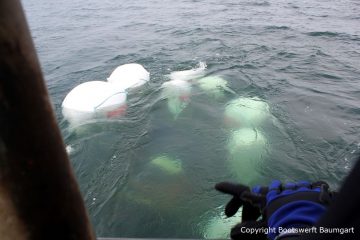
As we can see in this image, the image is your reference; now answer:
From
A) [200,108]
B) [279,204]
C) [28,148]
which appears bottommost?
[200,108]

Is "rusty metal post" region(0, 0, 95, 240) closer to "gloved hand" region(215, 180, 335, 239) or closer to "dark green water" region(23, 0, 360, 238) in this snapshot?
"gloved hand" region(215, 180, 335, 239)

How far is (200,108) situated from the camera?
26.1 feet

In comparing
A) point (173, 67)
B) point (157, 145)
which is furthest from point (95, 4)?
point (157, 145)

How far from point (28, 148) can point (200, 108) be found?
23.1ft

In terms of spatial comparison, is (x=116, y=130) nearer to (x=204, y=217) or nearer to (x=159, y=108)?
(x=159, y=108)

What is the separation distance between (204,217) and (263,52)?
28.6 feet

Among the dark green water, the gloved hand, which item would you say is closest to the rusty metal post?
the gloved hand

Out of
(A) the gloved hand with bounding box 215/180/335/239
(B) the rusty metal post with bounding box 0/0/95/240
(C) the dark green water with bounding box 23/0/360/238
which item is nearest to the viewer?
(B) the rusty metal post with bounding box 0/0/95/240

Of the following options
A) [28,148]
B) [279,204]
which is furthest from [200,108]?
[28,148]

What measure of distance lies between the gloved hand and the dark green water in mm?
2646

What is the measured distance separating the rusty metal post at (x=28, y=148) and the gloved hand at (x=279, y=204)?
3.56 ft

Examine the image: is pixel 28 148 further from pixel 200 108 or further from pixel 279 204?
pixel 200 108

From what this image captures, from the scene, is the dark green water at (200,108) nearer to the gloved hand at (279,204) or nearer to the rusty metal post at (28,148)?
the gloved hand at (279,204)

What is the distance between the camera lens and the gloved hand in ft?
5.65
